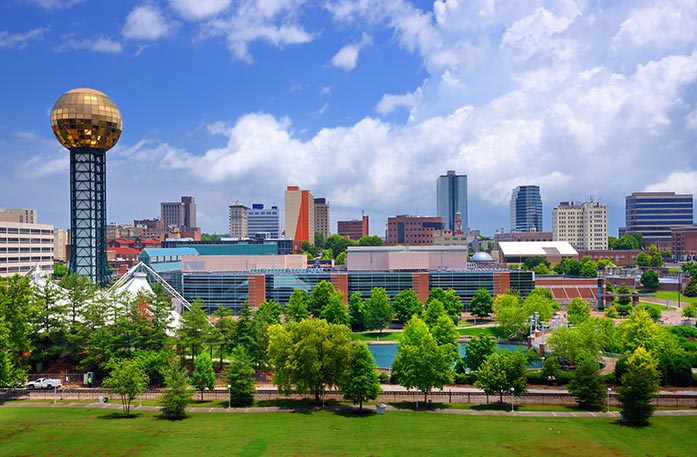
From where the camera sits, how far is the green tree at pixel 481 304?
9300 centimetres

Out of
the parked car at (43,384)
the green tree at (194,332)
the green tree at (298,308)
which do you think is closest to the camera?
the parked car at (43,384)

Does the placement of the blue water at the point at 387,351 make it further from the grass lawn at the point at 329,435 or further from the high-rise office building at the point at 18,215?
the high-rise office building at the point at 18,215

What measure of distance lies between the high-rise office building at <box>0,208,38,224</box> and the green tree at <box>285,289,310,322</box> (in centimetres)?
9666

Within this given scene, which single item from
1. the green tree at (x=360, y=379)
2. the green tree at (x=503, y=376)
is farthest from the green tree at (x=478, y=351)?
the green tree at (x=360, y=379)

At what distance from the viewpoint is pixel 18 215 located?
154 meters

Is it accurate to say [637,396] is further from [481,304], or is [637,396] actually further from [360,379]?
[481,304]

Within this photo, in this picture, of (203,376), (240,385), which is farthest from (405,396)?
(203,376)

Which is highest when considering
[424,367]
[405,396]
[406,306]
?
[406,306]

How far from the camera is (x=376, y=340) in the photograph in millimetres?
78750

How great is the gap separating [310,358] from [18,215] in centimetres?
13609

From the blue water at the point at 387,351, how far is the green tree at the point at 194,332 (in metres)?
18.8

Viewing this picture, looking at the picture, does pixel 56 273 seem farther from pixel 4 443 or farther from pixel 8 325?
pixel 4 443

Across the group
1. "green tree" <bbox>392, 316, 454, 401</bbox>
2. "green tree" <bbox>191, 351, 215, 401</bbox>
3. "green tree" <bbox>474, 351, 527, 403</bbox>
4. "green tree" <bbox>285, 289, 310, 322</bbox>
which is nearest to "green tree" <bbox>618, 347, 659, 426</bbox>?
"green tree" <bbox>474, 351, 527, 403</bbox>

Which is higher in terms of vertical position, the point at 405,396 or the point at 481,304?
the point at 481,304
